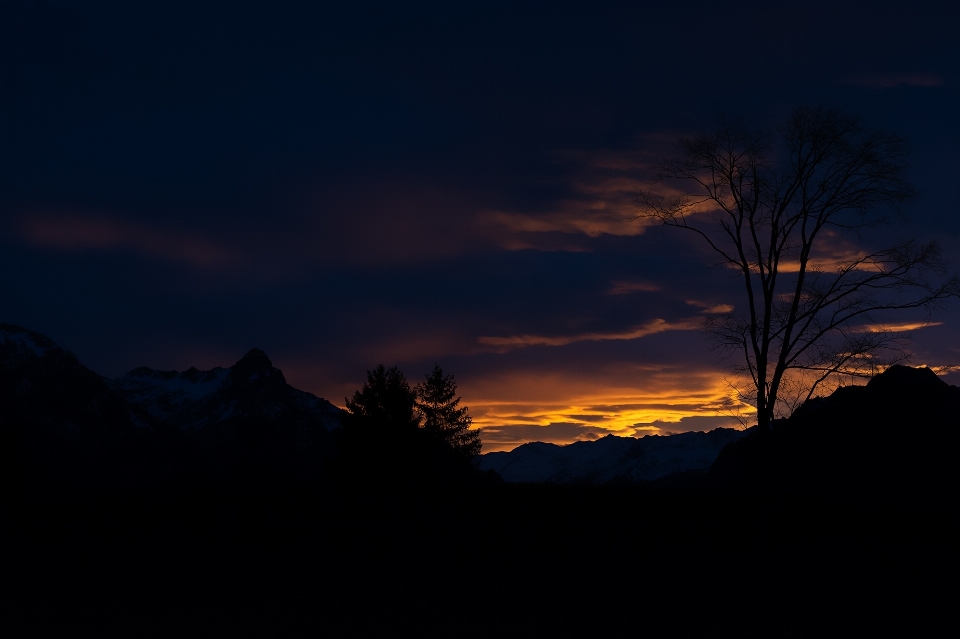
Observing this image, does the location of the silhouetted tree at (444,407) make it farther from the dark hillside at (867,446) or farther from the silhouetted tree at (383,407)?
the dark hillside at (867,446)

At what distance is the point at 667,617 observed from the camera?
42.3 feet

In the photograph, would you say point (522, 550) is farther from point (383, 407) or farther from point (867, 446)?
point (383, 407)

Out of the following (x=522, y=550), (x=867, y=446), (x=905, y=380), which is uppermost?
(x=905, y=380)

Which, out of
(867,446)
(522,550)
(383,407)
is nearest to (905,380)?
(867,446)

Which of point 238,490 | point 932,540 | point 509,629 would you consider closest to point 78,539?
point 238,490

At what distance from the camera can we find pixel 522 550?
50.9 ft

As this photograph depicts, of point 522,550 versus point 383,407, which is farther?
point 383,407

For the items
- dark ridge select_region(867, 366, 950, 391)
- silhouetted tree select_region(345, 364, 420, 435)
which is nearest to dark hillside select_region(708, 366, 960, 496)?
dark ridge select_region(867, 366, 950, 391)

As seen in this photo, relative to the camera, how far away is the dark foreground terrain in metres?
12.9

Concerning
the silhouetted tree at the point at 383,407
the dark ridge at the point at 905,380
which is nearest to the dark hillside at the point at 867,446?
the dark ridge at the point at 905,380

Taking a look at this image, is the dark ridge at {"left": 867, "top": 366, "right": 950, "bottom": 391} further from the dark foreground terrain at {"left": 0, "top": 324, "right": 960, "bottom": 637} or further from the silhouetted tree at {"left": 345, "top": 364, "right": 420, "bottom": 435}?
the silhouetted tree at {"left": 345, "top": 364, "right": 420, "bottom": 435}

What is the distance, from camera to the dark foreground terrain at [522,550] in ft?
42.3

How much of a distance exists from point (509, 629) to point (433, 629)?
1145 mm

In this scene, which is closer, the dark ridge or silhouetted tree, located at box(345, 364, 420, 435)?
the dark ridge
